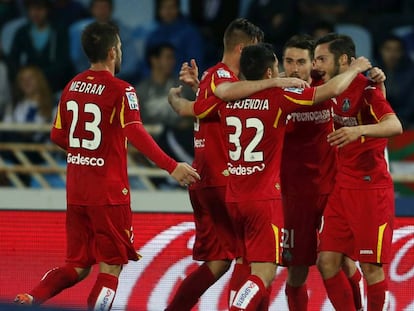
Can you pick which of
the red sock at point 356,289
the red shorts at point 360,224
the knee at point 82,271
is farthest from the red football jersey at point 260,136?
the red sock at point 356,289

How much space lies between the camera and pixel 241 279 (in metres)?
8.76

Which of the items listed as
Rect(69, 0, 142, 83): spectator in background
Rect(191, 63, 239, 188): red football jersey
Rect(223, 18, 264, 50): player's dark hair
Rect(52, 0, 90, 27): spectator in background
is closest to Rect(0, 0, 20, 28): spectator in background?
Rect(52, 0, 90, 27): spectator in background

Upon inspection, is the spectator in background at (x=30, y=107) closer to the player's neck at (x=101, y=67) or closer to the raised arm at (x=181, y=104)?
the raised arm at (x=181, y=104)

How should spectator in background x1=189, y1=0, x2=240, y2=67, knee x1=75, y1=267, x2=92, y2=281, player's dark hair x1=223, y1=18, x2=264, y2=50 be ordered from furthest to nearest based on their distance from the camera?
spectator in background x1=189, y1=0, x2=240, y2=67, player's dark hair x1=223, y1=18, x2=264, y2=50, knee x1=75, y1=267, x2=92, y2=281

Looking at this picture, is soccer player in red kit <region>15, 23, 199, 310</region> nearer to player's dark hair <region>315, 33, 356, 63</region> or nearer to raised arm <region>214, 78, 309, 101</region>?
raised arm <region>214, 78, 309, 101</region>

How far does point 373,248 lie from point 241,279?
855mm

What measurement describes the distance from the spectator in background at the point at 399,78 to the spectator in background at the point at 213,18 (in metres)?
1.80

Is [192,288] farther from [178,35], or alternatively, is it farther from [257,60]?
[178,35]

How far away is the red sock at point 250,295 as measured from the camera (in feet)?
27.1

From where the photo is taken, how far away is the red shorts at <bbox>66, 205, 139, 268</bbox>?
845 centimetres

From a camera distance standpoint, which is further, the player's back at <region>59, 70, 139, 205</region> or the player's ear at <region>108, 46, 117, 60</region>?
the player's ear at <region>108, 46, 117, 60</region>

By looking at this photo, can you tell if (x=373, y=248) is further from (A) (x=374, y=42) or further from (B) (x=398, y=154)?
(A) (x=374, y=42)

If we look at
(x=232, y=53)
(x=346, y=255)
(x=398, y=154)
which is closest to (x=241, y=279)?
(x=346, y=255)

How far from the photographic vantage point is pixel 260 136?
830cm
